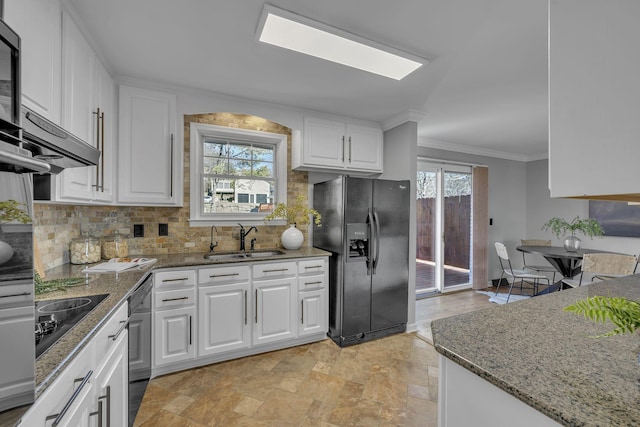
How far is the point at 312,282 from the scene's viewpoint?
2820 mm

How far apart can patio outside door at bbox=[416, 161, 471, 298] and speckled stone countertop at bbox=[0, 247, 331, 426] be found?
8.94ft

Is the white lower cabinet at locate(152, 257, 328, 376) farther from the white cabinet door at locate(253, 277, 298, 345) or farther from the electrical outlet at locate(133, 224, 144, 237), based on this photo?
the electrical outlet at locate(133, 224, 144, 237)

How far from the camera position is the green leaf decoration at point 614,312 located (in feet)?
2.00

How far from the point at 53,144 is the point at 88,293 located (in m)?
0.77

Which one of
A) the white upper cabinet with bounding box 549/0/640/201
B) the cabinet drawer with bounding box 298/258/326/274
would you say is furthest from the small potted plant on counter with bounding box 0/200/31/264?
the cabinet drawer with bounding box 298/258/326/274

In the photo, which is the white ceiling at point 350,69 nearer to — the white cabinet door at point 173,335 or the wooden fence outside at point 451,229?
the wooden fence outside at point 451,229

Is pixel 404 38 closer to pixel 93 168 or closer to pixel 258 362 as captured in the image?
pixel 93 168

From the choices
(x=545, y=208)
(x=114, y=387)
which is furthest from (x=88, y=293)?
(x=545, y=208)

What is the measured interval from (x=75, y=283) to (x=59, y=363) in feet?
3.19

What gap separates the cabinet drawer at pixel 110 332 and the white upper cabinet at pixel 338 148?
2.08 meters

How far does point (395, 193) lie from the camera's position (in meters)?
→ 3.05

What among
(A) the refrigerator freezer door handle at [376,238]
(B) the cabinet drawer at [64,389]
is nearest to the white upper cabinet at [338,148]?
(A) the refrigerator freezer door handle at [376,238]

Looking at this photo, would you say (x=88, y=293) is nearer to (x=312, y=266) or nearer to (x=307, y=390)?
(x=307, y=390)

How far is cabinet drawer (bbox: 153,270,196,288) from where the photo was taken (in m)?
2.22
